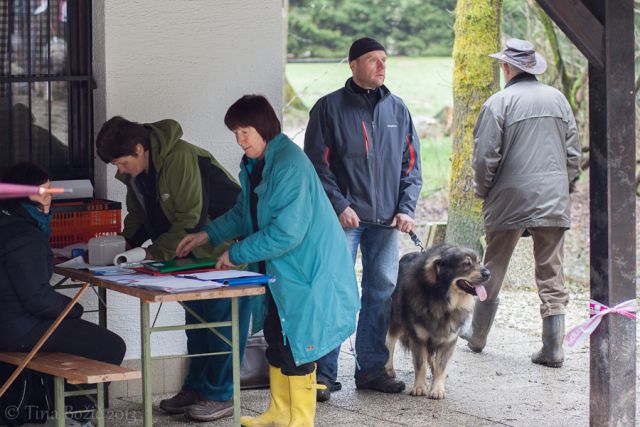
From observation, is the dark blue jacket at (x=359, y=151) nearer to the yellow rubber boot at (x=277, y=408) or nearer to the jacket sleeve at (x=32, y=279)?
the yellow rubber boot at (x=277, y=408)

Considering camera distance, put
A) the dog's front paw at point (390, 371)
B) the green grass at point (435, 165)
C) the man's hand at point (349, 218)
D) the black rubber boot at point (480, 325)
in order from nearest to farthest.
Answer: the man's hand at point (349, 218) < the dog's front paw at point (390, 371) < the black rubber boot at point (480, 325) < the green grass at point (435, 165)

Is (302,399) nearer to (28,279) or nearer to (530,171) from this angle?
(28,279)

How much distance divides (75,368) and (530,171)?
11.4 feet

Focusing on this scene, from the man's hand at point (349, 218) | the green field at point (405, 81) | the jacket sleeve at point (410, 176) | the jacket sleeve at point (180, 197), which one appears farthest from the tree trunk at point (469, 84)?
the green field at point (405, 81)

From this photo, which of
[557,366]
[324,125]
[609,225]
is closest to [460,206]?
[557,366]

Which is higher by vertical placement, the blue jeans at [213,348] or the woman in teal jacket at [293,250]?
the woman in teal jacket at [293,250]

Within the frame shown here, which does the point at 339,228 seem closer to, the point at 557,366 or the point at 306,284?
the point at 306,284

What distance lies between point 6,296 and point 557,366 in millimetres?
3879

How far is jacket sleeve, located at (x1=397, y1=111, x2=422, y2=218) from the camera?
6426 millimetres

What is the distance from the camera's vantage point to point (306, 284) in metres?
5.02

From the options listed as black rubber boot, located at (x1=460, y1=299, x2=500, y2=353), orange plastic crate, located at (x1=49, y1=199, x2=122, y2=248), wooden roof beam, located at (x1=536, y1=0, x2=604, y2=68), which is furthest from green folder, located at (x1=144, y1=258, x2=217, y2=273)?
→ black rubber boot, located at (x1=460, y1=299, x2=500, y2=353)

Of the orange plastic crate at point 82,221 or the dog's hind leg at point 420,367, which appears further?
the dog's hind leg at point 420,367

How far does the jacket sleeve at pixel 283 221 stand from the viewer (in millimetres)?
4891

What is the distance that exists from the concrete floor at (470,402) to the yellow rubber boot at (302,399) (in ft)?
1.83
